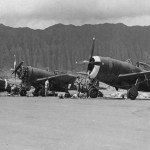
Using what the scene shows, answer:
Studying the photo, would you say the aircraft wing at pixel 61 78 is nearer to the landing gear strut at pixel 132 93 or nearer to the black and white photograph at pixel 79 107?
the black and white photograph at pixel 79 107

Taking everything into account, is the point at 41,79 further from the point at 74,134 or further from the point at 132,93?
the point at 74,134

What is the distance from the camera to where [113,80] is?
2828 cm

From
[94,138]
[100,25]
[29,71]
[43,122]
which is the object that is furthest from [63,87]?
[100,25]

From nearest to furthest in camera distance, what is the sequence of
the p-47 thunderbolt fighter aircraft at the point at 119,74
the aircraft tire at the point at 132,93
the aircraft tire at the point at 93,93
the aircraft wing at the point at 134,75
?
the aircraft tire at the point at 132,93 < the p-47 thunderbolt fighter aircraft at the point at 119,74 < the aircraft wing at the point at 134,75 < the aircraft tire at the point at 93,93

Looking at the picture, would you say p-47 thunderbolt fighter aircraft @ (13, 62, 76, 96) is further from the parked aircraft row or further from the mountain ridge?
the mountain ridge

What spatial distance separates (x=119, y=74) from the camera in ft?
92.1

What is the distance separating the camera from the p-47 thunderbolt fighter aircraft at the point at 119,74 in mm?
27453

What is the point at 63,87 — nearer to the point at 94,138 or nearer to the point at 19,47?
the point at 94,138

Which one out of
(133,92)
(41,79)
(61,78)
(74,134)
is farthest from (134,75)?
(74,134)

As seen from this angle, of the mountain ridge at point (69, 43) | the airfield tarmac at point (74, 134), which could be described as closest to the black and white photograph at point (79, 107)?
the airfield tarmac at point (74, 134)

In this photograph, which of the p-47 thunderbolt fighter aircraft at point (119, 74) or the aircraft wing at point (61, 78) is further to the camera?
the aircraft wing at point (61, 78)

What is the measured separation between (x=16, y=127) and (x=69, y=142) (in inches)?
96.9

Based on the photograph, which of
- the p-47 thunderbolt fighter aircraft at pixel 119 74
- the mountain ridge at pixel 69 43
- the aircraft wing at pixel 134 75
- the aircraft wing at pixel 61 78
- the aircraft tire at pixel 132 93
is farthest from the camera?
the mountain ridge at pixel 69 43

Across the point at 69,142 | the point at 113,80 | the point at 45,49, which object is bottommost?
the point at 69,142
